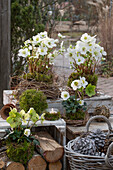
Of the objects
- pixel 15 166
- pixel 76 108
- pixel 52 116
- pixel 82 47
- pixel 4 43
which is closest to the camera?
pixel 15 166

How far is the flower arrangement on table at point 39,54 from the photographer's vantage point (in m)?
2.71

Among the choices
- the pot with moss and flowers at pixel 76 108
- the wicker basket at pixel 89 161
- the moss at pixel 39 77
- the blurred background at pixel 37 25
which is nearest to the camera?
the wicker basket at pixel 89 161

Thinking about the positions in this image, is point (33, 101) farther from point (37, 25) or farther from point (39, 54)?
point (37, 25)

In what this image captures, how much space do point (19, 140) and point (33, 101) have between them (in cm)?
45

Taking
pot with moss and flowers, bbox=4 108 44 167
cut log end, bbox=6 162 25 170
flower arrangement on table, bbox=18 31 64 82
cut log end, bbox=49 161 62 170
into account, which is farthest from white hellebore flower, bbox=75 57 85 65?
cut log end, bbox=6 162 25 170

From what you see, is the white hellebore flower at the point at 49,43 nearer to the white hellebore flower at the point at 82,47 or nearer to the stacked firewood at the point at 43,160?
the white hellebore flower at the point at 82,47

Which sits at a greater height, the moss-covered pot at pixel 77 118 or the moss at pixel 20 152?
the moss-covered pot at pixel 77 118

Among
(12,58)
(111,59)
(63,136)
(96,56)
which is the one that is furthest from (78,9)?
(63,136)

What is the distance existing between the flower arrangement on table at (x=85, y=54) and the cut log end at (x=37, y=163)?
1.05m

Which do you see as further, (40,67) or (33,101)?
(40,67)

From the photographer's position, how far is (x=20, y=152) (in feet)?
6.43

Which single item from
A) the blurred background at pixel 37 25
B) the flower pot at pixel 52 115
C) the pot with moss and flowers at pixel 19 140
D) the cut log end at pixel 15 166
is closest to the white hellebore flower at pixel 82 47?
the blurred background at pixel 37 25

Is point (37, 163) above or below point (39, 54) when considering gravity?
below

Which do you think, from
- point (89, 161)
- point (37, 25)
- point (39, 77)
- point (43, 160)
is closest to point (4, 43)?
point (37, 25)
